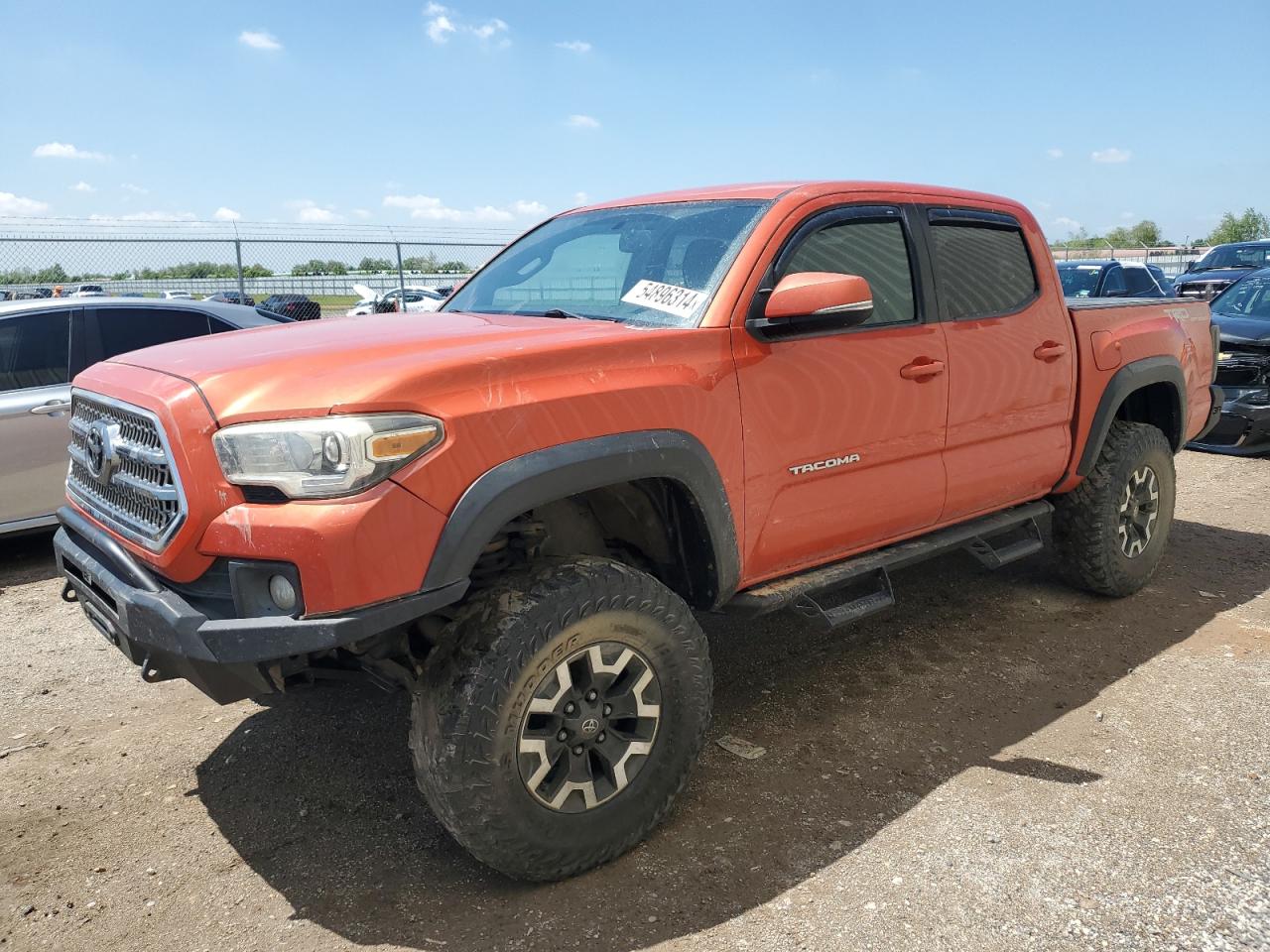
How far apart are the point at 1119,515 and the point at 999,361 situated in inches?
54.9

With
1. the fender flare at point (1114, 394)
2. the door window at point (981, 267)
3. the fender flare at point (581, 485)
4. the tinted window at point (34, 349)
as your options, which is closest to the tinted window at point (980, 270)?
the door window at point (981, 267)

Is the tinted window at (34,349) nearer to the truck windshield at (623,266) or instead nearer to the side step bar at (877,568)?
the truck windshield at (623,266)

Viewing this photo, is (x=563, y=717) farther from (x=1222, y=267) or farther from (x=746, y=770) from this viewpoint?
(x=1222, y=267)

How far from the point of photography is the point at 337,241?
14695mm

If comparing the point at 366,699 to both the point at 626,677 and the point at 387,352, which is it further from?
the point at 387,352

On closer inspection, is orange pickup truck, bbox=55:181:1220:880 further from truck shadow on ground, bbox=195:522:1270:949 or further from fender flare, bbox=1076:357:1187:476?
fender flare, bbox=1076:357:1187:476

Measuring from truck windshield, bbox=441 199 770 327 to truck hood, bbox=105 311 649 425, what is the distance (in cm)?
20

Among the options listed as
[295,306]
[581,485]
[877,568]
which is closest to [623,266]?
[581,485]

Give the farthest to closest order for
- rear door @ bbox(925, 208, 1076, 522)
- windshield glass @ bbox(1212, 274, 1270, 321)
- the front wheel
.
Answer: windshield glass @ bbox(1212, 274, 1270, 321) → rear door @ bbox(925, 208, 1076, 522) → the front wheel

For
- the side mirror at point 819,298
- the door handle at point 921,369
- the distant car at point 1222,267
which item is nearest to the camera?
the side mirror at point 819,298

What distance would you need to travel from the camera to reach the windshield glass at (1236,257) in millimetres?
17500

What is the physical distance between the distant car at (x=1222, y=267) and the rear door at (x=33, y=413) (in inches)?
627

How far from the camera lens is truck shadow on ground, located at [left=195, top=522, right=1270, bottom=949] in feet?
8.79

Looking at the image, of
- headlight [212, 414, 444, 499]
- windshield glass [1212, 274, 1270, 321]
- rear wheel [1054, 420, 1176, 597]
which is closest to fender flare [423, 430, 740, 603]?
headlight [212, 414, 444, 499]
